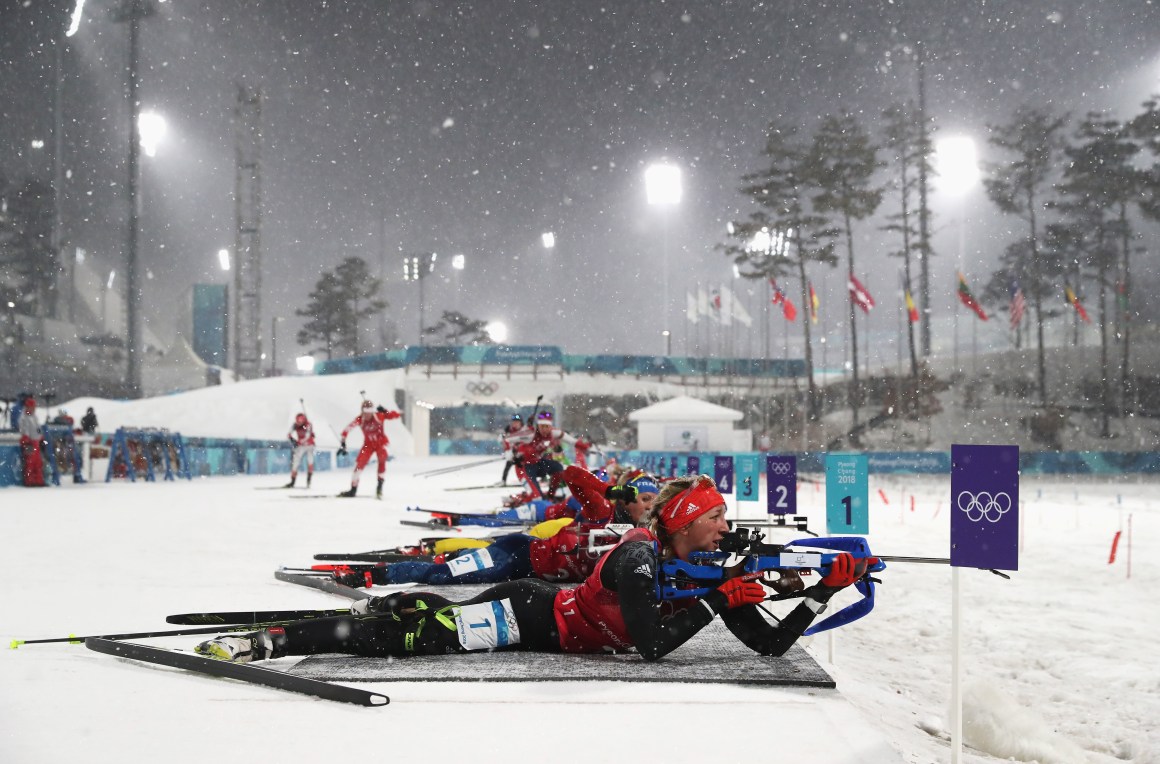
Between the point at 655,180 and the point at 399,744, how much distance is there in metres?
51.0

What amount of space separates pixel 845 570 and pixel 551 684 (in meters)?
1.53

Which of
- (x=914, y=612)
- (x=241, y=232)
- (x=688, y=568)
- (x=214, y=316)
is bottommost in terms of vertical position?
(x=914, y=612)

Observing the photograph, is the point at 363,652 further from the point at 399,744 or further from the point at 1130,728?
the point at 1130,728

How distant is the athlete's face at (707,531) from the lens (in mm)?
4453

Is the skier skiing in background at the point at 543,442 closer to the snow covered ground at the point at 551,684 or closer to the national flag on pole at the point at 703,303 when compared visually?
the snow covered ground at the point at 551,684

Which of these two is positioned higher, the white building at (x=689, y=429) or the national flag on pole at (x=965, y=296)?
the national flag on pole at (x=965, y=296)

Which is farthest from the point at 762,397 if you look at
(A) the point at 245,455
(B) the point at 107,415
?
(B) the point at 107,415

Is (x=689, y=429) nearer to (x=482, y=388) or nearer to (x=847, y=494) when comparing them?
(x=482, y=388)

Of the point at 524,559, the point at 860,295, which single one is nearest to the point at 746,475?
the point at 524,559

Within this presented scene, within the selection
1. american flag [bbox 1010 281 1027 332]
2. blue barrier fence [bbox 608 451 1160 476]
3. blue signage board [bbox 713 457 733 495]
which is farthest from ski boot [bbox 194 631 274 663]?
american flag [bbox 1010 281 1027 332]

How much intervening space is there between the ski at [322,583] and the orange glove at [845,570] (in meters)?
3.89

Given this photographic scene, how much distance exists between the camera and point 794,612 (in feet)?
15.0

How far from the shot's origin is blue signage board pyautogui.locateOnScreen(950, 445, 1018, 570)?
3809mm

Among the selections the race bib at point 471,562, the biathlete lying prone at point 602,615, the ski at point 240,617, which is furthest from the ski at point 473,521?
the biathlete lying prone at point 602,615
